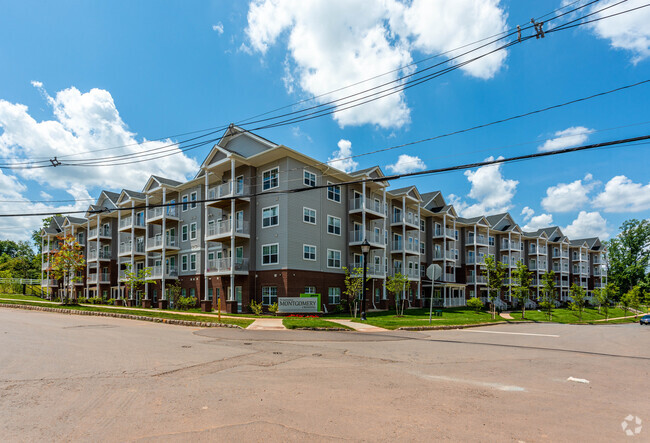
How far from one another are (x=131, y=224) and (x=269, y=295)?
21.6 metres

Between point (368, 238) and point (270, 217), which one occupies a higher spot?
point (270, 217)

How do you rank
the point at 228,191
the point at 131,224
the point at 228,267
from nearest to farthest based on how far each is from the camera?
the point at 228,267 → the point at 228,191 → the point at 131,224

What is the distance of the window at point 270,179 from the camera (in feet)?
96.0

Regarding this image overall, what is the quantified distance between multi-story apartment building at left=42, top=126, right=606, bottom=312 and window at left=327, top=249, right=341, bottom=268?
13cm

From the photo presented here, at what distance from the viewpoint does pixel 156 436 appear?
4859 millimetres

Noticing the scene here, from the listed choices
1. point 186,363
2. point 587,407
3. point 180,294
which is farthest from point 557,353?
point 180,294

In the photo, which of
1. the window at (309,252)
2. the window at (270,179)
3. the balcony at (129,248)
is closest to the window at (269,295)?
the window at (309,252)

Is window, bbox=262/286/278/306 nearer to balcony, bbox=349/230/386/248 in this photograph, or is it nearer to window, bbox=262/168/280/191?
window, bbox=262/168/280/191

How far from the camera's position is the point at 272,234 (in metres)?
29.0

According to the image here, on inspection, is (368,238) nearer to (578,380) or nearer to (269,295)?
(269,295)

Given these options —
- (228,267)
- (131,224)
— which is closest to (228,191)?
(228,267)

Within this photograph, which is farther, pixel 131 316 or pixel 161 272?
pixel 161 272

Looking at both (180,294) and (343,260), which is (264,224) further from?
(180,294)

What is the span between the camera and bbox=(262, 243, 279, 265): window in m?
28.7
